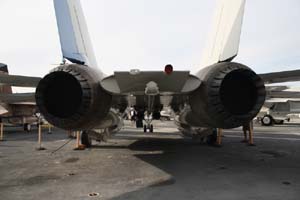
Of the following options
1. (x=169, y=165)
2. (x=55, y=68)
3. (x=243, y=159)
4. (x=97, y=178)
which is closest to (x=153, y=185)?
(x=97, y=178)

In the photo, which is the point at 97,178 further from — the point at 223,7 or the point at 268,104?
the point at 268,104

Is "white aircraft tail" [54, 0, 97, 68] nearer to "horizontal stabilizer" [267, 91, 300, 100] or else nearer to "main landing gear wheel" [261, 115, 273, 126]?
"horizontal stabilizer" [267, 91, 300, 100]

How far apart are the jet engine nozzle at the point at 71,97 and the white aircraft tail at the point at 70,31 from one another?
3.39ft

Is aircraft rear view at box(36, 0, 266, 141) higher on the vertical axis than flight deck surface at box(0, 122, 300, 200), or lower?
higher

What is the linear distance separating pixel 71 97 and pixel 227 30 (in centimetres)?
326

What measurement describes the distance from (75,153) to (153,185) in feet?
13.2

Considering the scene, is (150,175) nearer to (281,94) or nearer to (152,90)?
(152,90)

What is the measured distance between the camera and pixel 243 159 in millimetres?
6914

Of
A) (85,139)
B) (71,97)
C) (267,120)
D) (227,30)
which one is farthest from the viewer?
(267,120)

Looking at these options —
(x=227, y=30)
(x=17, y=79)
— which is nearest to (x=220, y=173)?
(x=227, y=30)

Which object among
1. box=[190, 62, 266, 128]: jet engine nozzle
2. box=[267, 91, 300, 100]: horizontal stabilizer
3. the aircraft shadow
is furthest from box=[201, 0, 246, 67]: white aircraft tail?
box=[267, 91, 300, 100]: horizontal stabilizer

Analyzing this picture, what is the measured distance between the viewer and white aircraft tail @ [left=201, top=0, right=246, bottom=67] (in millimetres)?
5508

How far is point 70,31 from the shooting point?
20.4 feet

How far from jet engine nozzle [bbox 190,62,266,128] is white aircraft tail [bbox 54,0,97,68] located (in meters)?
2.52
